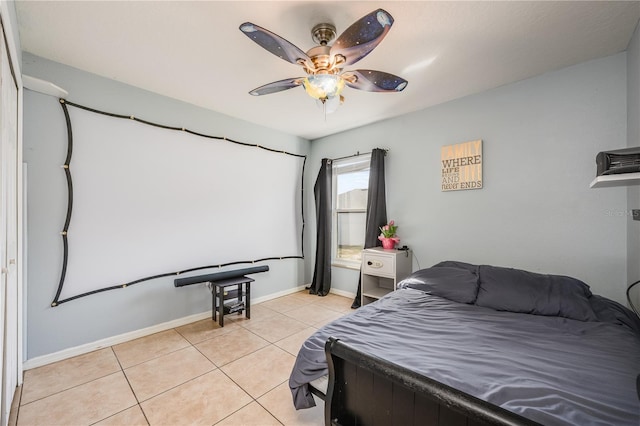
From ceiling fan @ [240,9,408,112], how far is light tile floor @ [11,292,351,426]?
2129 mm

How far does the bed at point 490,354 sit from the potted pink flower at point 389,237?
42.4 inches

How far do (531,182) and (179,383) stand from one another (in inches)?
137

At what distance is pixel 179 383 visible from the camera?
200cm

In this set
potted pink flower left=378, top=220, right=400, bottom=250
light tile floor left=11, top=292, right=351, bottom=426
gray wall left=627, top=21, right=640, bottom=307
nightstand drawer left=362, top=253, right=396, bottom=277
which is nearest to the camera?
light tile floor left=11, top=292, right=351, bottom=426

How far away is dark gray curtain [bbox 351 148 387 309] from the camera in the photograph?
3.59m

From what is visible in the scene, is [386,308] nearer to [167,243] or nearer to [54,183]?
[167,243]

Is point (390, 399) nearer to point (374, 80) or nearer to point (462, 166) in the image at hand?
point (374, 80)

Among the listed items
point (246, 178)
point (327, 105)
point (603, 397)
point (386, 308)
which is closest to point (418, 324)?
point (386, 308)

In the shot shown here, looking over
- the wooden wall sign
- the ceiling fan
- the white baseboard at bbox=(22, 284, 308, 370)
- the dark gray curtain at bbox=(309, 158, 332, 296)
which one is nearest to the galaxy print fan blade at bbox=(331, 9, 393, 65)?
the ceiling fan

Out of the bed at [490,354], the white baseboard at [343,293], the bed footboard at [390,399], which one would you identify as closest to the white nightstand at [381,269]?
the white baseboard at [343,293]

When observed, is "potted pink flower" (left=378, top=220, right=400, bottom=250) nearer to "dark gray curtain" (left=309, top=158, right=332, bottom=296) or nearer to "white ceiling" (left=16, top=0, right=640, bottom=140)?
"dark gray curtain" (left=309, top=158, right=332, bottom=296)

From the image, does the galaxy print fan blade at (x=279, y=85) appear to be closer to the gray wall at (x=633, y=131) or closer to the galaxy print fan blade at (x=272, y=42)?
the galaxy print fan blade at (x=272, y=42)

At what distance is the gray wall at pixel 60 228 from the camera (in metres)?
2.20

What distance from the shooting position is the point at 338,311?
3.48 meters
